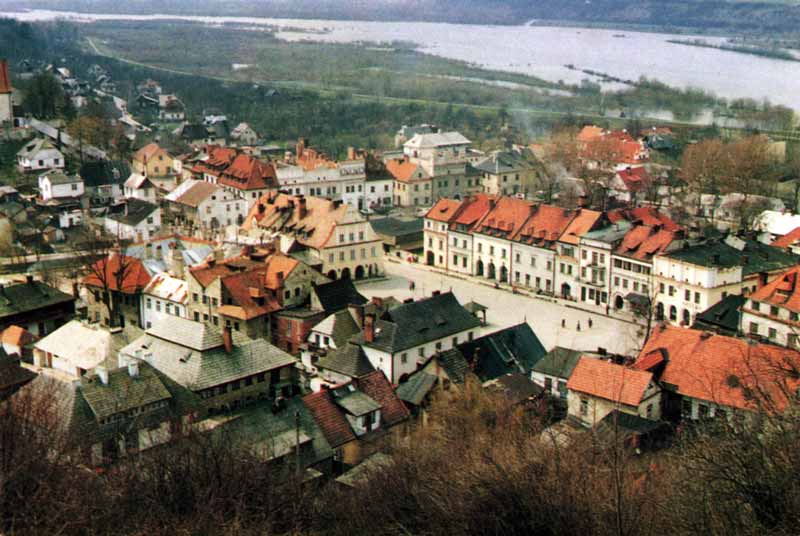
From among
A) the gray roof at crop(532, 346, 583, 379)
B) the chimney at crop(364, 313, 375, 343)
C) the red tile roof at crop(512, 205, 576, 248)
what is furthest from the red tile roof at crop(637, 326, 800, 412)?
the red tile roof at crop(512, 205, 576, 248)

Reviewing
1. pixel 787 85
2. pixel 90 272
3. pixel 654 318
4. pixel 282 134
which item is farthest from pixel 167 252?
pixel 787 85

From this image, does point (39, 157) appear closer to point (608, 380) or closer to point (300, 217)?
point (300, 217)

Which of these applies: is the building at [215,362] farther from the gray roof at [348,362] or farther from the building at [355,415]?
the building at [355,415]

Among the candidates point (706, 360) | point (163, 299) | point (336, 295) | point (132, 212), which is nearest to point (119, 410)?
point (336, 295)

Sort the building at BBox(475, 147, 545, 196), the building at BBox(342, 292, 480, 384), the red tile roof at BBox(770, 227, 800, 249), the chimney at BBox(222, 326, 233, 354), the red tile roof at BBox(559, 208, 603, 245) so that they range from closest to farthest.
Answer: the chimney at BBox(222, 326, 233, 354)
the building at BBox(342, 292, 480, 384)
the red tile roof at BBox(559, 208, 603, 245)
the red tile roof at BBox(770, 227, 800, 249)
the building at BBox(475, 147, 545, 196)

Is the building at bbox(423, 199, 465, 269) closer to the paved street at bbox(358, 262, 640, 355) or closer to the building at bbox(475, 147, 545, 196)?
the paved street at bbox(358, 262, 640, 355)
